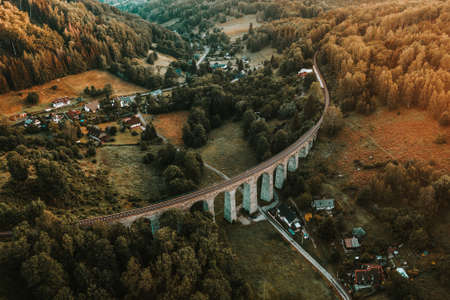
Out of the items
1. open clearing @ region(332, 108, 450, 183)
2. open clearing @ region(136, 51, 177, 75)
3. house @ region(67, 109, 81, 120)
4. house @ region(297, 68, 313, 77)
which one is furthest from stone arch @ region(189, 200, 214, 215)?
open clearing @ region(136, 51, 177, 75)

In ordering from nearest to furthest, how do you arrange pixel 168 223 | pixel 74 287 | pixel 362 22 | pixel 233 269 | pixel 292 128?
pixel 74 287, pixel 233 269, pixel 168 223, pixel 292 128, pixel 362 22

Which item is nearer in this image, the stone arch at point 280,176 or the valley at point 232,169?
the valley at point 232,169

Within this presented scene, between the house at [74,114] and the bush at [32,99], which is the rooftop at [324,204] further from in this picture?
the bush at [32,99]

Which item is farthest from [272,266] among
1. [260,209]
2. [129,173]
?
[129,173]

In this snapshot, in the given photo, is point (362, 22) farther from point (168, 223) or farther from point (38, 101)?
point (38, 101)

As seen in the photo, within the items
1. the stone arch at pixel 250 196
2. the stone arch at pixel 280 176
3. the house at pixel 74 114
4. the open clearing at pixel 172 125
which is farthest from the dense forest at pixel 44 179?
the stone arch at pixel 280 176

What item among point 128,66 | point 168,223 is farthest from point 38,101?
point 168,223

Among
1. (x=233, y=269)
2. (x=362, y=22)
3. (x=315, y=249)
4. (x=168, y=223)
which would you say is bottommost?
(x=315, y=249)
